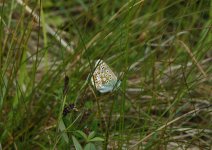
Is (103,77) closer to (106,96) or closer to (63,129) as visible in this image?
(63,129)

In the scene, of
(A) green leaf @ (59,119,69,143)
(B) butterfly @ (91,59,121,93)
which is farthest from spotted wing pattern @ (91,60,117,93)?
(A) green leaf @ (59,119,69,143)

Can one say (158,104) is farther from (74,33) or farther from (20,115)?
(74,33)

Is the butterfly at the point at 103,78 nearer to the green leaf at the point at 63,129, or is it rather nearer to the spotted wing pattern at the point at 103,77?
the spotted wing pattern at the point at 103,77

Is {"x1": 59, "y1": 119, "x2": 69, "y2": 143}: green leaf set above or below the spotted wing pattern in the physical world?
below

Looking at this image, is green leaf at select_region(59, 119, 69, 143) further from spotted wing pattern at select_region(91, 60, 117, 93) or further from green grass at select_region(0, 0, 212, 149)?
spotted wing pattern at select_region(91, 60, 117, 93)

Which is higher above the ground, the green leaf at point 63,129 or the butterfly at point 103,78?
the butterfly at point 103,78

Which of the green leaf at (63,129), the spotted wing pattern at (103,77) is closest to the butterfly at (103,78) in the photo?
the spotted wing pattern at (103,77)

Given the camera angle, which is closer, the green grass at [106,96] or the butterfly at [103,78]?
the butterfly at [103,78]

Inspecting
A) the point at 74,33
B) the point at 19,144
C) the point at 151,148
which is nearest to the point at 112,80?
the point at 151,148
